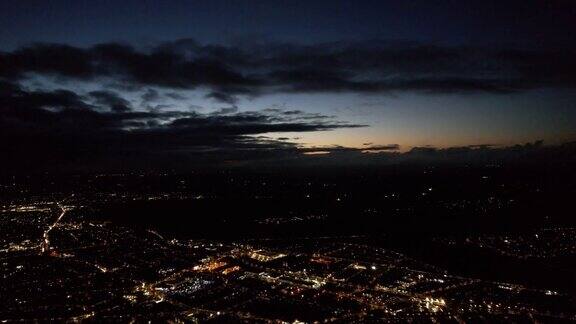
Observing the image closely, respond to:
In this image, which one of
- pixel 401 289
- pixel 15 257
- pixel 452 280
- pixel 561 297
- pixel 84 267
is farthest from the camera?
pixel 15 257

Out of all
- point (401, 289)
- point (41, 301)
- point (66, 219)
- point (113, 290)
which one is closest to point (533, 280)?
point (401, 289)

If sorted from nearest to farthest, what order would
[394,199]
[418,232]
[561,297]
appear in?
[561,297] → [418,232] → [394,199]

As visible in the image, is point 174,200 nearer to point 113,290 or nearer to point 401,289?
point 113,290

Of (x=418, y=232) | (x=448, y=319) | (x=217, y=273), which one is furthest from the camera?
(x=418, y=232)

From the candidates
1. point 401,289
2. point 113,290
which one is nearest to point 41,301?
point 113,290

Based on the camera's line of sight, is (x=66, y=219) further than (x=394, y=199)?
No

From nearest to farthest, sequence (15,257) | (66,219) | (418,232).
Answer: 1. (15,257)
2. (418,232)
3. (66,219)

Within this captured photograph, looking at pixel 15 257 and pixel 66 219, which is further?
pixel 66 219

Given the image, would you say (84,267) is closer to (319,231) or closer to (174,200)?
(319,231)
